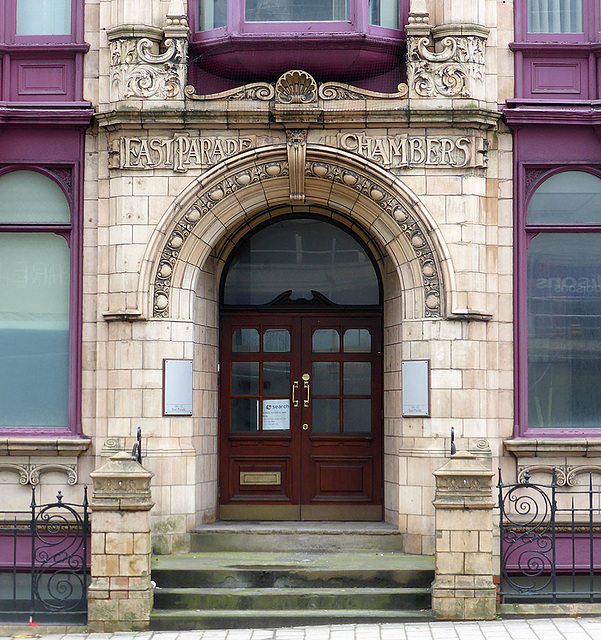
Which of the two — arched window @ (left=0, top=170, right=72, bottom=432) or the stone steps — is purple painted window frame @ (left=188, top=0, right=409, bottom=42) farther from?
the stone steps

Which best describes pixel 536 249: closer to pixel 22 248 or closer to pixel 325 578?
pixel 325 578

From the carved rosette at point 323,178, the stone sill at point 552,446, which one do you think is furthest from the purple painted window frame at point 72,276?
the stone sill at point 552,446

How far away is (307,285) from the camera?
1257 centimetres

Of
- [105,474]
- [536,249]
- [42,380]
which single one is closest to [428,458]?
[536,249]

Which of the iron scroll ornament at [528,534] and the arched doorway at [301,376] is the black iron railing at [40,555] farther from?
the iron scroll ornament at [528,534]

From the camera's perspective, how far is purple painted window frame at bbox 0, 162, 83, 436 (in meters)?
11.6

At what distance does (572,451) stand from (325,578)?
3214 millimetres

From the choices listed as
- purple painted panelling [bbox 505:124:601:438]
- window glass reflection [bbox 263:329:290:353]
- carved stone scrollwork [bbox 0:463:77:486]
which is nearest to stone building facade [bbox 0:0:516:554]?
carved stone scrollwork [bbox 0:463:77:486]

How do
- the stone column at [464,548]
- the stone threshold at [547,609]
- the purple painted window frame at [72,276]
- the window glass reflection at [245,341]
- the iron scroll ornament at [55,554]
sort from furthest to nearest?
the window glass reflection at [245,341]
the purple painted window frame at [72,276]
the iron scroll ornament at [55,554]
the stone threshold at [547,609]
the stone column at [464,548]

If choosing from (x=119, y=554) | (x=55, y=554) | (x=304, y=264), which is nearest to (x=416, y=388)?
(x=304, y=264)

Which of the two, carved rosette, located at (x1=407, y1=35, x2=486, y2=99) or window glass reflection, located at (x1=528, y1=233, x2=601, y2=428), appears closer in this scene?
carved rosette, located at (x1=407, y1=35, x2=486, y2=99)

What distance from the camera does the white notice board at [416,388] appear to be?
36.7 feet

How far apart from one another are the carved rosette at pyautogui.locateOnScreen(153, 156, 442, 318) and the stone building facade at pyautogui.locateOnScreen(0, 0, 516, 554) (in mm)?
21

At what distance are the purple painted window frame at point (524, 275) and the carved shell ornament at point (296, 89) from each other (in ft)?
8.49
